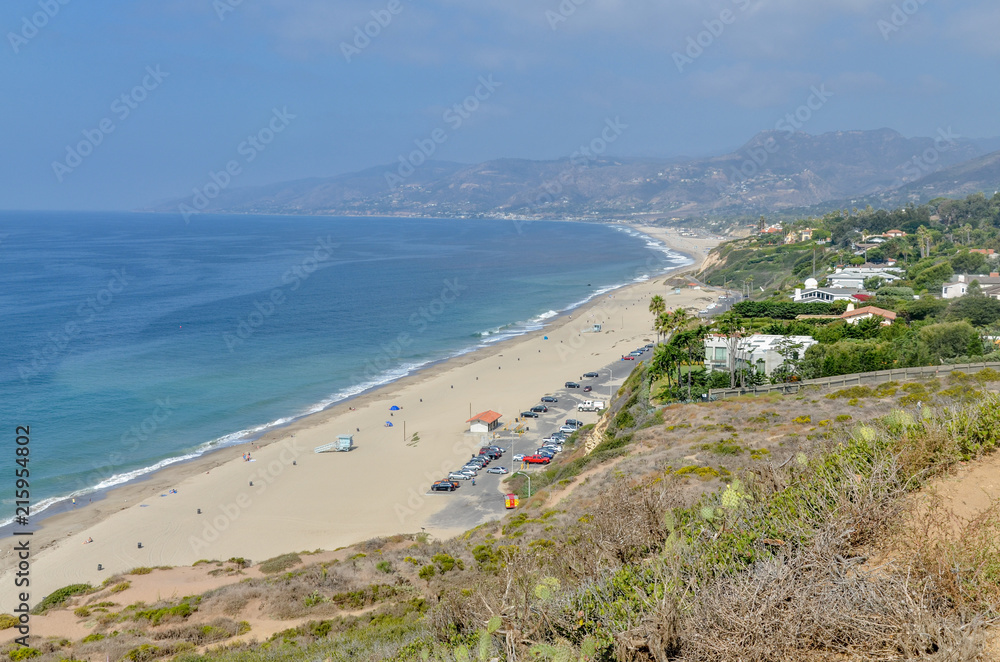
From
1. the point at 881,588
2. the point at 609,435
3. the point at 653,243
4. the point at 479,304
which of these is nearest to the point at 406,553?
the point at 609,435

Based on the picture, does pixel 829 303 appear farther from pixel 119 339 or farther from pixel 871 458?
pixel 119 339

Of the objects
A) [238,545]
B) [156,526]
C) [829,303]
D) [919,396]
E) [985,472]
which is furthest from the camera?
[829,303]

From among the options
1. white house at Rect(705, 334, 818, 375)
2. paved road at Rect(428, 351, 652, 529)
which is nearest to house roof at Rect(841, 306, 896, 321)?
white house at Rect(705, 334, 818, 375)
